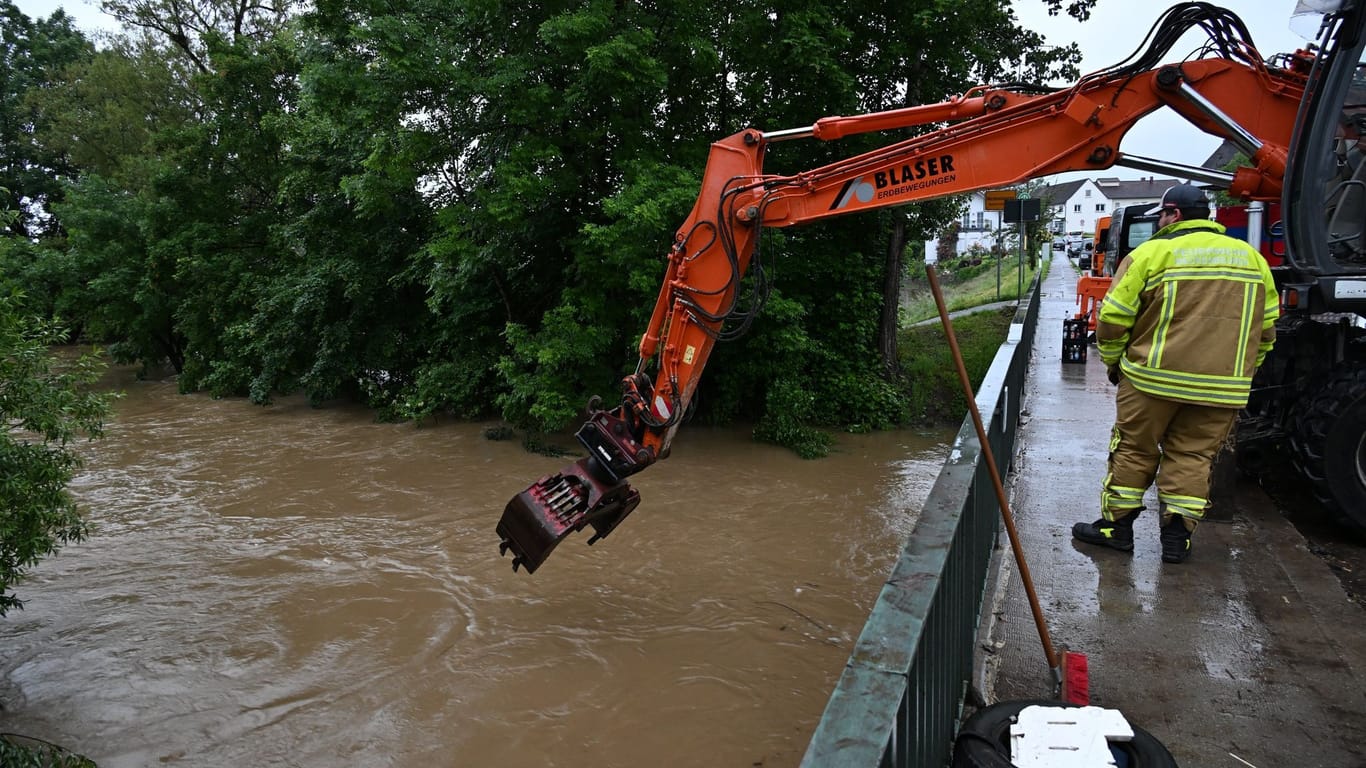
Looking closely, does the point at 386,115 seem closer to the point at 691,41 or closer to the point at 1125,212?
the point at 691,41

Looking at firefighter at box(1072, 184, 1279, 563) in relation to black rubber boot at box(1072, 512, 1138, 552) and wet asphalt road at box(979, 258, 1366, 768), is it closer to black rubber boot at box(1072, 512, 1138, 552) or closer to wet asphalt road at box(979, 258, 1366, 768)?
black rubber boot at box(1072, 512, 1138, 552)

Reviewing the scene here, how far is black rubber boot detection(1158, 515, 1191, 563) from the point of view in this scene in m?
4.19

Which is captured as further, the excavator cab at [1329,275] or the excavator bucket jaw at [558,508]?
the excavator bucket jaw at [558,508]

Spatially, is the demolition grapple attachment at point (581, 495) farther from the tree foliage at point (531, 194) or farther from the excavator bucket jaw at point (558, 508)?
the tree foliage at point (531, 194)

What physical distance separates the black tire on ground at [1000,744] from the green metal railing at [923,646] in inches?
3.1

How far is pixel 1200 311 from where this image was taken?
4031 millimetres

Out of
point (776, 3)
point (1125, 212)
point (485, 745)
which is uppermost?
point (776, 3)

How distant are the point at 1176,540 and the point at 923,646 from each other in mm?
2884

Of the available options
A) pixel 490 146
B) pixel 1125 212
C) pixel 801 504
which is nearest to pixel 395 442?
pixel 490 146

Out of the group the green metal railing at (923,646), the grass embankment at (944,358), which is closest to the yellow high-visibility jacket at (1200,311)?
the green metal railing at (923,646)

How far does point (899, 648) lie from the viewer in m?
1.89

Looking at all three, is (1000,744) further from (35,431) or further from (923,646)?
(35,431)

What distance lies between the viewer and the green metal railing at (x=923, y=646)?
64.9 inches

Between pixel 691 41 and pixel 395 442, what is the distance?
7.76 metres
